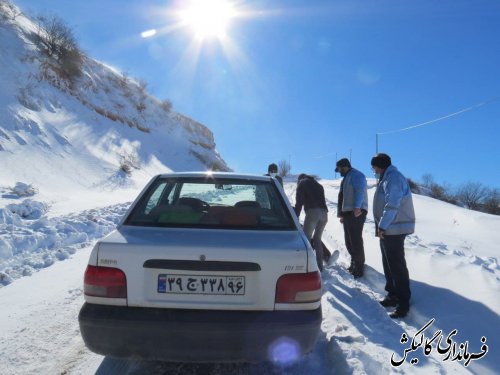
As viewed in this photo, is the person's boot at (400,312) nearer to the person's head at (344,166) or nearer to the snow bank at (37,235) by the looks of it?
the person's head at (344,166)

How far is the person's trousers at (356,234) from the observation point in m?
5.01

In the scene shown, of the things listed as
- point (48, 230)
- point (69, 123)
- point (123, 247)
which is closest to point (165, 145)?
point (69, 123)

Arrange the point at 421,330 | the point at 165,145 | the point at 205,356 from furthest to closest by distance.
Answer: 1. the point at 165,145
2. the point at 421,330
3. the point at 205,356

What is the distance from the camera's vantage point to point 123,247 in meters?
2.17

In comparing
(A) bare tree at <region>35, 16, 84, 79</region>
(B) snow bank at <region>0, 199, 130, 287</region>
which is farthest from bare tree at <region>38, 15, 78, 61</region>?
(B) snow bank at <region>0, 199, 130, 287</region>

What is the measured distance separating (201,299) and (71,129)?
1661 cm

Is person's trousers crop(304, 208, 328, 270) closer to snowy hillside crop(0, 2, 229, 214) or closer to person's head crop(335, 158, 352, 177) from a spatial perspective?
person's head crop(335, 158, 352, 177)

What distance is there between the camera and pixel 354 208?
4.94 meters

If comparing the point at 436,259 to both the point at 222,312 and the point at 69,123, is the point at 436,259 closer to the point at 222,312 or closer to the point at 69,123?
the point at 222,312

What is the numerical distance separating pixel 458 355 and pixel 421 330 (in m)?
0.43

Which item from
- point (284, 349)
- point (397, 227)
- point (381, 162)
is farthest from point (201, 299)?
point (381, 162)

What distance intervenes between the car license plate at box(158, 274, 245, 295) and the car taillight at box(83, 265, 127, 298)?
0.23m

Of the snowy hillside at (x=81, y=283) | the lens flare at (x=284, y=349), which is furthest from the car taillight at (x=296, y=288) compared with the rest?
the snowy hillside at (x=81, y=283)

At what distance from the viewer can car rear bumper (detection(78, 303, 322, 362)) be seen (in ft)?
6.78
